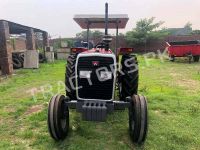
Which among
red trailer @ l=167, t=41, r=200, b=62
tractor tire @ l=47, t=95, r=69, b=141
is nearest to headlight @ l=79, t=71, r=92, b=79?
tractor tire @ l=47, t=95, r=69, b=141

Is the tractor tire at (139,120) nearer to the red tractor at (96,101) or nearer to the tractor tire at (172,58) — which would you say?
the red tractor at (96,101)

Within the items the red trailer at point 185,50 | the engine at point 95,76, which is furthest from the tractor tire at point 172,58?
the engine at point 95,76

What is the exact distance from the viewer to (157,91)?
7859mm

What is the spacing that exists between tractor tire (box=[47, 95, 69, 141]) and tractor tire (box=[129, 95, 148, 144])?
108 centimetres

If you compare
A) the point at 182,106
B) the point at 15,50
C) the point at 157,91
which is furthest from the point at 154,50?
the point at 182,106

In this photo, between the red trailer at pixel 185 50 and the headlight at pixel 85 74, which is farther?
the red trailer at pixel 185 50

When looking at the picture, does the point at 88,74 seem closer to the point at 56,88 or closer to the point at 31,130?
the point at 31,130

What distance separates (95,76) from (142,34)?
23080mm

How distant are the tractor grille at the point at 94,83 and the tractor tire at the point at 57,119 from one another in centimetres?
37

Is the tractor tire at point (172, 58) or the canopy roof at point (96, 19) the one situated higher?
the canopy roof at point (96, 19)

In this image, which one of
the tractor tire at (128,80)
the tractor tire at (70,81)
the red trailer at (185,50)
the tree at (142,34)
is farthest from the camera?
the tree at (142,34)

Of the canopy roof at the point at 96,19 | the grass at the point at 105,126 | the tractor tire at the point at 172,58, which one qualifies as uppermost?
the canopy roof at the point at 96,19

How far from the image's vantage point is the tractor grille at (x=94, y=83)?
424 cm

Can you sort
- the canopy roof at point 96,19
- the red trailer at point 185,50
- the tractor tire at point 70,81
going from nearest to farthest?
the tractor tire at point 70,81 < the canopy roof at point 96,19 < the red trailer at point 185,50
